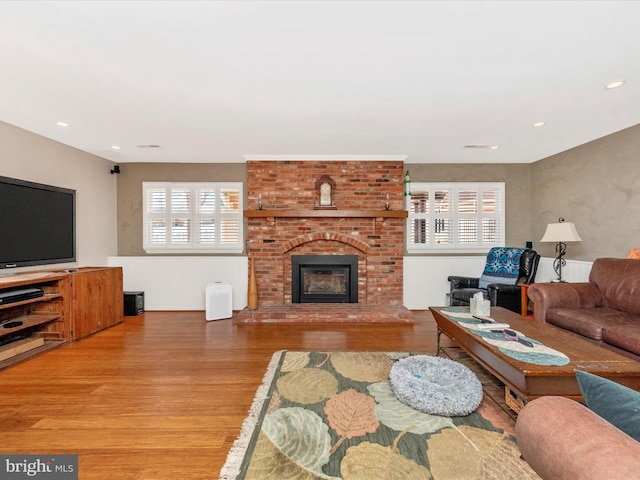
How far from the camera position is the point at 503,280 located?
4.05m

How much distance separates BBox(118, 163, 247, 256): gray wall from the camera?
16.0 feet

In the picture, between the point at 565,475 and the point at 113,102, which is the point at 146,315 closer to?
the point at 113,102

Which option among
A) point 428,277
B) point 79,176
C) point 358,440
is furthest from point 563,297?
point 79,176

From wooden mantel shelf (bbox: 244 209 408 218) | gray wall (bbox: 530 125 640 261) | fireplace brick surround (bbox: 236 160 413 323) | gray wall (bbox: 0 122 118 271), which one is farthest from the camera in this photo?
fireplace brick surround (bbox: 236 160 413 323)

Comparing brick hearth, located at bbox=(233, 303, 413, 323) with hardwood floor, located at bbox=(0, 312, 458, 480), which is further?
brick hearth, located at bbox=(233, 303, 413, 323)

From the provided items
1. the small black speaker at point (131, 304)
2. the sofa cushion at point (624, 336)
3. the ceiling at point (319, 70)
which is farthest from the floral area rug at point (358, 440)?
the small black speaker at point (131, 304)

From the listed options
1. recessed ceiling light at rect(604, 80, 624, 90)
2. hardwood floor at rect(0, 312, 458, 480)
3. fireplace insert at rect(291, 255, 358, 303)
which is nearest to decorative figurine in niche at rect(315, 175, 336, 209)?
fireplace insert at rect(291, 255, 358, 303)

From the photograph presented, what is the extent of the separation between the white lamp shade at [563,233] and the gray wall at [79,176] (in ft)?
19.8

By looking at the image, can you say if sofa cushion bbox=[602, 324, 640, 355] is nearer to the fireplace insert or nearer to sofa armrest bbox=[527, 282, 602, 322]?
sofa armrest bbox=[527, 282, 602, 322]

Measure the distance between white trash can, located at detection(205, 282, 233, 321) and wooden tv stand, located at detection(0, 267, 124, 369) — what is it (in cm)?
122

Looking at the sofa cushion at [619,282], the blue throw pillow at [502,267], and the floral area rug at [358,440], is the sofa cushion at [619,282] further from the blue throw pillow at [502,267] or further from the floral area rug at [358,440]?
the floral area rug at [358,440]

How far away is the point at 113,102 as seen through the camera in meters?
2.69

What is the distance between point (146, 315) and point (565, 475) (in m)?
5.02

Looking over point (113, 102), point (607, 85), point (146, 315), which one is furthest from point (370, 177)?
point (146, 315)
